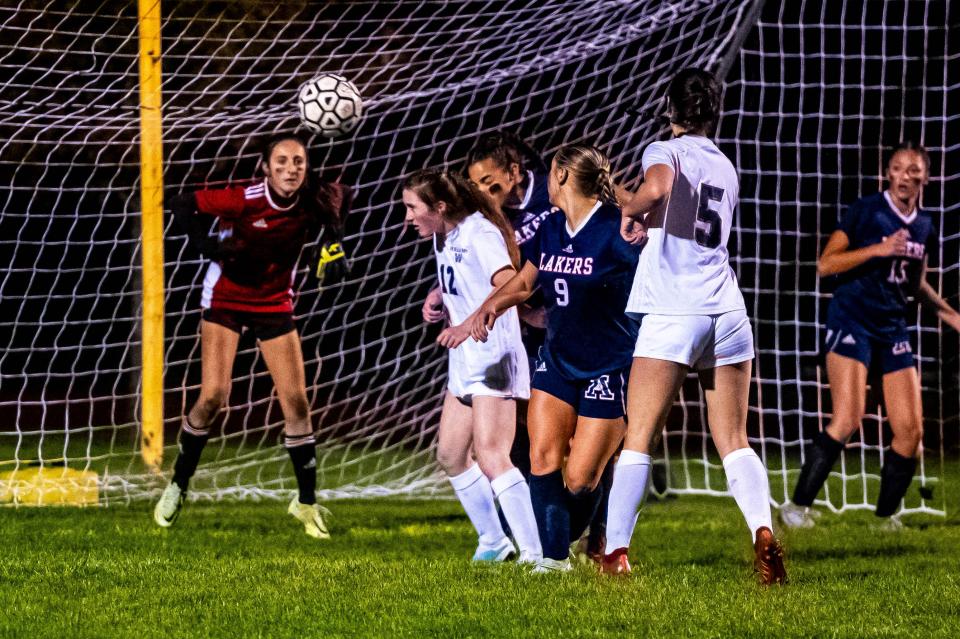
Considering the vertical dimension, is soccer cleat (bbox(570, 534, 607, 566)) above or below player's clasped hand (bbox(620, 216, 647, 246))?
below

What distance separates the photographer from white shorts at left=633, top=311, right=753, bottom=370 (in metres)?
5.44

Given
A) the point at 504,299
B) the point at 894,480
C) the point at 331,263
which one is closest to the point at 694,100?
the point at 504,299

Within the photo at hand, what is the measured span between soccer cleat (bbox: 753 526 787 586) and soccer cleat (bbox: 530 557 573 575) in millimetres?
764

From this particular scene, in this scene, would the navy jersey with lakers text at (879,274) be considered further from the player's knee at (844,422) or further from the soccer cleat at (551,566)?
the soccer cleat at (551,566)

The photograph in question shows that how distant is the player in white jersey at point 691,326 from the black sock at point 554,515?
327 mm

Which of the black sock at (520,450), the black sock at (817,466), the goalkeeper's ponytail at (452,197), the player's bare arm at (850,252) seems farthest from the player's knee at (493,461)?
the player's bare arm at (850,252)

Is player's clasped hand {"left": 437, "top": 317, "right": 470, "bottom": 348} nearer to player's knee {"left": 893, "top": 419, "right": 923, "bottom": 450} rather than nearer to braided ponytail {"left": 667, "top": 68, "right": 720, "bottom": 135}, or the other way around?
braided ponytail {"left": 667, "top": 68, "right": 720, "bottom": 135}

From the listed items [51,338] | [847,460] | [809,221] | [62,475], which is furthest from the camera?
[51,338]

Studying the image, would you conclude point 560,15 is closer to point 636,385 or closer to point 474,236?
point 474,236

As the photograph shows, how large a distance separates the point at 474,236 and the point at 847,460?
8440 mm

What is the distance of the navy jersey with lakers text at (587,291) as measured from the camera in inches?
231

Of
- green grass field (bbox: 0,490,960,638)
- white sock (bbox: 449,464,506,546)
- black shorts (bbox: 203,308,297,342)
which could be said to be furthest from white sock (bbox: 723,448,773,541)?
black shorts (bbox: 203,308,297,342)

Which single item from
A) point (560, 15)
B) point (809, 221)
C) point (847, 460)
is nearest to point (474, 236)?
point (560, 15)

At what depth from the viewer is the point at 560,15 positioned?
30.9ft
